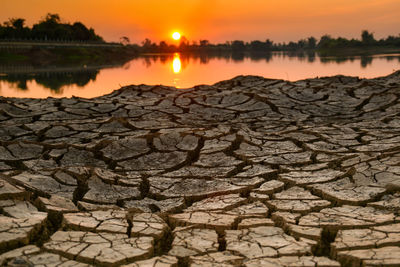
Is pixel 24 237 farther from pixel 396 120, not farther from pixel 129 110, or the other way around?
pixel 396 120

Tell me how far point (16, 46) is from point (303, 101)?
42246 millimetres

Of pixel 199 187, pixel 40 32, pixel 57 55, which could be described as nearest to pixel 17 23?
pixel 40 32

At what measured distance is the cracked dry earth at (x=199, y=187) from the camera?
2213mm

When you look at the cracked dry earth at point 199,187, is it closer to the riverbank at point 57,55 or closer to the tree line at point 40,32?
the riverbank at point 57,55

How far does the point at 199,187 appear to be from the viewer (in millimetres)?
3938

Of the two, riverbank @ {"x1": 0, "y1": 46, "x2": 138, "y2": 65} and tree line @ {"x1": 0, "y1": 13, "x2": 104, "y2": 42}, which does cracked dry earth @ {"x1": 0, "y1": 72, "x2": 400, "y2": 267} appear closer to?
riverbank @ {"x1": 0, "y1": 46, "x2": 138, "y2": 65}

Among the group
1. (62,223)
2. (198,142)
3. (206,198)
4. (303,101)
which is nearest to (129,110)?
(198,142)

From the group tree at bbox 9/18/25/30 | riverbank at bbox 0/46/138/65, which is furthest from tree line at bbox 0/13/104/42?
riverbank at bbox 0/46/138/65

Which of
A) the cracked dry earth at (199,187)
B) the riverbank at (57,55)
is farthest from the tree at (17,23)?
the cracked dry earth at (199,187)

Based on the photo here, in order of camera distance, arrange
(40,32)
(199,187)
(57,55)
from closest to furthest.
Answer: (199,187), (57,55), (40,32)

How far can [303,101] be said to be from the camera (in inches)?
331

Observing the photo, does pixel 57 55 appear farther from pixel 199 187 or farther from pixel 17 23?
pixel 199 187

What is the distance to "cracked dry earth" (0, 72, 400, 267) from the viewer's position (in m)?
2.21

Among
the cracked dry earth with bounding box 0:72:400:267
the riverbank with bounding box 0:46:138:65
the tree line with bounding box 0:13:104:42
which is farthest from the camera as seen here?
the tree line with bounding box 0:13:104:42
